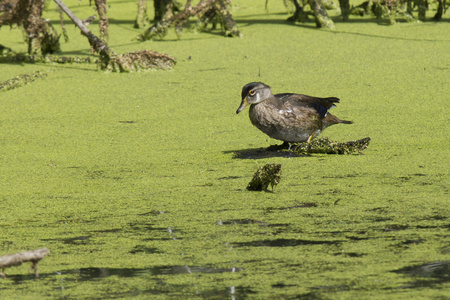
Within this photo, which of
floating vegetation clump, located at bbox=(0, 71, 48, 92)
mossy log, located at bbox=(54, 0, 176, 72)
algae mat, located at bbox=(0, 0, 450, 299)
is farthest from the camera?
mossy log, located at bbox=(54, 0, 176, 72)

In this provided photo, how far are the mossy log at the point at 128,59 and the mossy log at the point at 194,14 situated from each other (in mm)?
1439

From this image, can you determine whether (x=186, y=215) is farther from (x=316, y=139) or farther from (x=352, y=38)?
(x=352, y=38)

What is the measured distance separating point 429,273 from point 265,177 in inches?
51.2

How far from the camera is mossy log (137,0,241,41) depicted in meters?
8.55

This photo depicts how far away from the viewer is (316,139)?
4.41m

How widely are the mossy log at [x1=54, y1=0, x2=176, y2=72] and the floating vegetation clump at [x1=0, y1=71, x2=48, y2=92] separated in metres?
0.56

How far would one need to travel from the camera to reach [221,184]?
12.3 feet

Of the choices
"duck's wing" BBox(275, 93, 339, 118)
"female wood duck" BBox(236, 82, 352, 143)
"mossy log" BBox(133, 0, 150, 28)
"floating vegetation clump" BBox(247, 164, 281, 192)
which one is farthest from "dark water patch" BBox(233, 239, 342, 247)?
"mossy log" BBox(133, 0, 150, 28)

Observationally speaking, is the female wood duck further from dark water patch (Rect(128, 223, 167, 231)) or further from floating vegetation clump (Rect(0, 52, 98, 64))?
floating vegetation clump (Rect(0, 52, 98, 64))

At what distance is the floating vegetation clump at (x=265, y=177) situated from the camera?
11.5ft

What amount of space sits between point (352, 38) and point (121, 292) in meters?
6.33

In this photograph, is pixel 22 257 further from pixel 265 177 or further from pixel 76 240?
pixel 265 177

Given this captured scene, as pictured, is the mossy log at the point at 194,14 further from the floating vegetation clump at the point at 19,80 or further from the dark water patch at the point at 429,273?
the dark water patch at the point at 429,273

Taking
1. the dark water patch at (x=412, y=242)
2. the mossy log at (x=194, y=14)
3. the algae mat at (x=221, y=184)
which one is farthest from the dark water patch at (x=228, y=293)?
the mossy log at (x=194, y=14)
